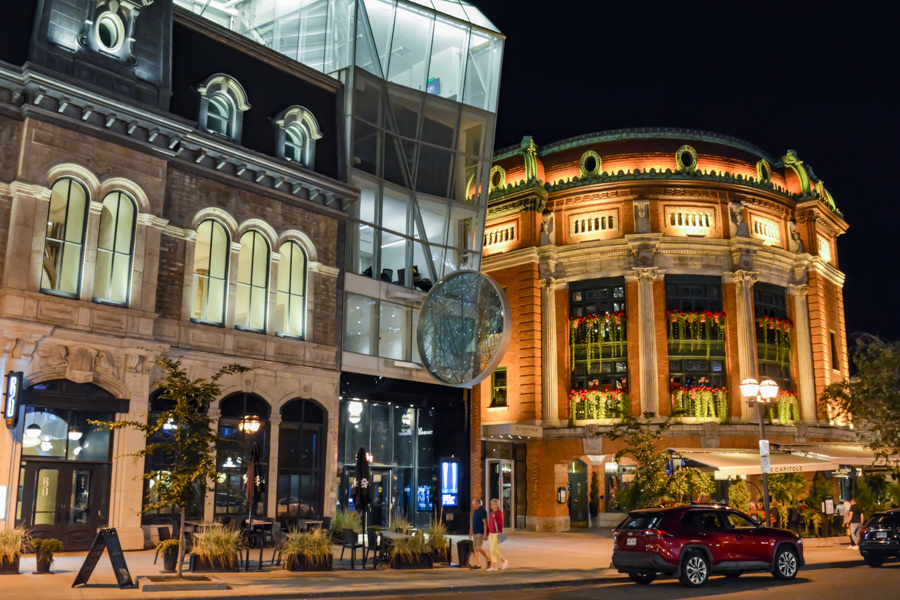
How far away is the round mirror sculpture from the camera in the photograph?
29125mm

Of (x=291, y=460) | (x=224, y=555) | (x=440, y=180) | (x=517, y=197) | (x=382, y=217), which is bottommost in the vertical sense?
(x=224, y=555)

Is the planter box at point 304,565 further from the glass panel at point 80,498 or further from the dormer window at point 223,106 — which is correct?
the dormer window at point 223,106

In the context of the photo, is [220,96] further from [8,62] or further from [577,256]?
[577,256]

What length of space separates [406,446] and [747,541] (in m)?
14.6

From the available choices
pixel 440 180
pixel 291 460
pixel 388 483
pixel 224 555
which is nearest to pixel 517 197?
pixel 440 180

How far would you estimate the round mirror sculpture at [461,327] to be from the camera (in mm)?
29125

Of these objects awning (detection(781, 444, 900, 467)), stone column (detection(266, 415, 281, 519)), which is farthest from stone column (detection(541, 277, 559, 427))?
stone column (detection(266, 415, 281, 519))

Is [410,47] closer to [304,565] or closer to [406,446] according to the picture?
[406,446]

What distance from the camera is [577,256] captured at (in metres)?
42.8

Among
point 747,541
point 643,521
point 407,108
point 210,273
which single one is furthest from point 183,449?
point 407,108

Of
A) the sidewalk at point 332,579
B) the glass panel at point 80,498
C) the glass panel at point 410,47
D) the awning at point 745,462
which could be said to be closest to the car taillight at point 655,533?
the sidewalk at point 332,579

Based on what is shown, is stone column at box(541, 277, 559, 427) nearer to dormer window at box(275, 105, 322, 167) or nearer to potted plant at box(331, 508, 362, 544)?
dormer window at box(275, 105, 322, 167)

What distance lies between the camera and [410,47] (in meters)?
32.2

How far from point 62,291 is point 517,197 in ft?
86.8
